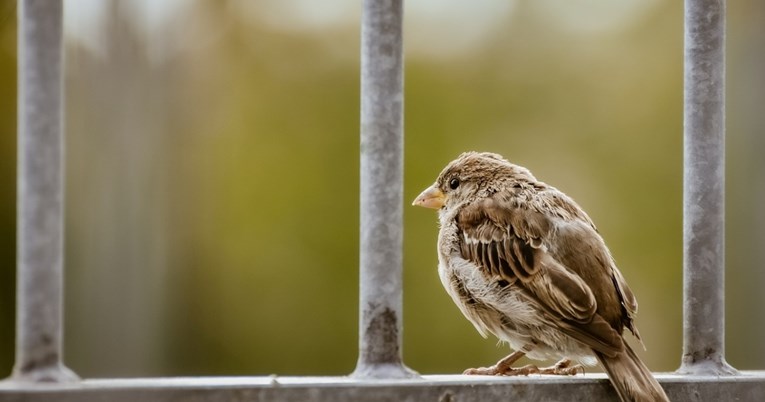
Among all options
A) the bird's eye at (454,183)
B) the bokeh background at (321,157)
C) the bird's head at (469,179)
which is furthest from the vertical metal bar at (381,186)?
the bokeh background at (321,157)

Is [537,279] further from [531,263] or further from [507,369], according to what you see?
[507,369]

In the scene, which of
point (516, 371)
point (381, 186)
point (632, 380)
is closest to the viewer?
point (381, 186)

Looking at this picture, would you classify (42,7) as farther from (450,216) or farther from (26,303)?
(450,216)

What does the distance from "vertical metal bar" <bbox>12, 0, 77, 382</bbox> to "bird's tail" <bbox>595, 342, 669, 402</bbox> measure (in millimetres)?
1274

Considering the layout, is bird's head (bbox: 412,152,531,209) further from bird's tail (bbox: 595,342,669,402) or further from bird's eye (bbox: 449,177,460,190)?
bird's tail (bbox: 595,342,669,402)

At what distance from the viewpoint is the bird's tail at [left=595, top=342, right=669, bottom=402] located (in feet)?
7.82

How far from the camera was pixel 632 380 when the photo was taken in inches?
97.3

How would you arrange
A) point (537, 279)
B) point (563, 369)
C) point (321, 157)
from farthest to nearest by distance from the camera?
point (321, 157) < point (563, 369) < point (537, 279)

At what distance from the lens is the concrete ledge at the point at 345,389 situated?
188 centimetres

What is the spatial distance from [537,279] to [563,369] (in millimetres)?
502

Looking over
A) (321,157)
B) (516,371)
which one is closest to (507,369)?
(516,371)

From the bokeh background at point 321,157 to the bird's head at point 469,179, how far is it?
4.49 metres

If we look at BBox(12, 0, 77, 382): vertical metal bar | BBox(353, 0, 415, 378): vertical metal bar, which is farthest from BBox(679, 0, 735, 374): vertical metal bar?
BBox(12, 0, 77, 382): vertical metal bar

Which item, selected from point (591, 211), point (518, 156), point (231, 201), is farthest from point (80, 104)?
point (591, 211)
